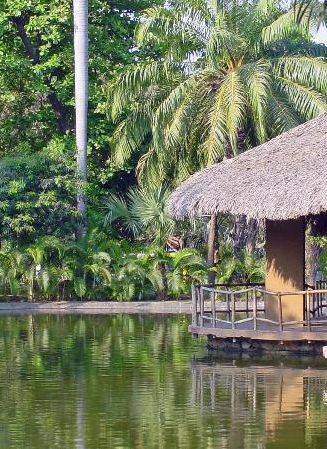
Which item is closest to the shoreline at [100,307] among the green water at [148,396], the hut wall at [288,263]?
the green water at [148,396]

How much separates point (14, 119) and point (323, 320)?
18713 mm

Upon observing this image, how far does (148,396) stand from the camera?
16156mm

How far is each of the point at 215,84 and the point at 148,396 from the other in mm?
17075

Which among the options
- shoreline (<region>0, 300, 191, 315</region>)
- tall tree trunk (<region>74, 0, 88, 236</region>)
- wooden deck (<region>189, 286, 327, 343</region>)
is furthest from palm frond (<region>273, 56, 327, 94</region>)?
wooden deck (<region>189, 286, 327, 343</region>)

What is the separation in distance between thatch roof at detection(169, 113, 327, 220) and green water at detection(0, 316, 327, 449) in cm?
250

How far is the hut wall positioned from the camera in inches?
846

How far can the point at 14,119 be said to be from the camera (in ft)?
124

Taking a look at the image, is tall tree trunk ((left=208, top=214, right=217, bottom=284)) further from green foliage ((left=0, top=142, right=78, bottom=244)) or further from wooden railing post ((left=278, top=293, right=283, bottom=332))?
wooden railing post ((left=278, top=293, right=283, bottom=332))

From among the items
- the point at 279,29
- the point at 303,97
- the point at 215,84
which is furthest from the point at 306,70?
the point at 215,84

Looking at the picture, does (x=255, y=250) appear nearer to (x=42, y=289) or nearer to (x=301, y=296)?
(x=42, y=289)

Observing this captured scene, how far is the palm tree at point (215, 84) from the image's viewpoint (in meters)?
30.8

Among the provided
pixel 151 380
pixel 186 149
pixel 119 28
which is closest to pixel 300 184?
pixel 151 380

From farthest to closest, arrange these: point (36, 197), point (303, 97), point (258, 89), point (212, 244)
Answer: point (36, 197) < point (212, 244) < point (303, 97) < point (258, 89)

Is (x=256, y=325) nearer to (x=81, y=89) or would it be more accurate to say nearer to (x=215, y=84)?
(x=215, y=84)
